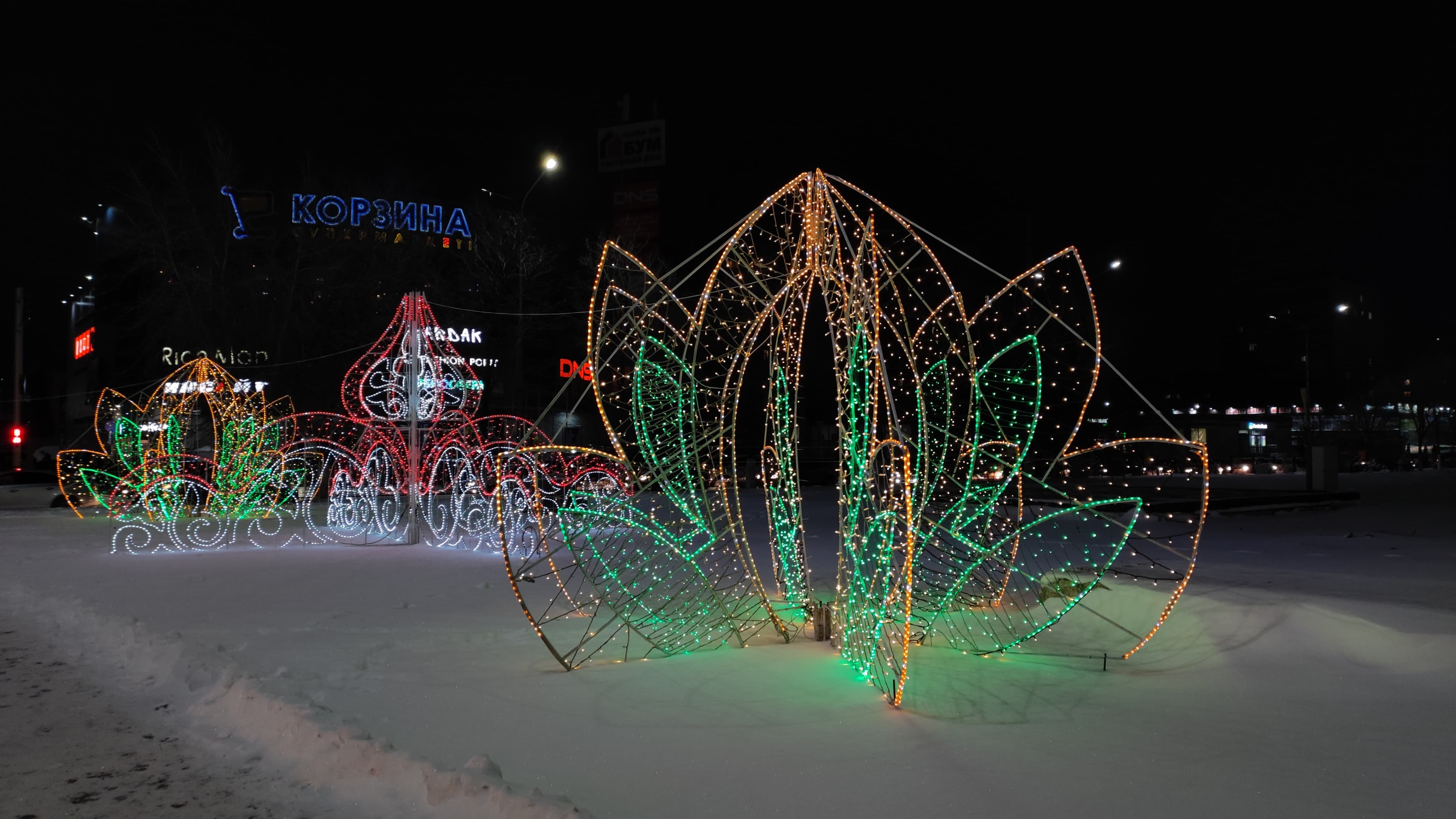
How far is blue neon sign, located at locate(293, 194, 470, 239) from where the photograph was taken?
109ft

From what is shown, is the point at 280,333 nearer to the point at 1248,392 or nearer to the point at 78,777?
the point at 78,777

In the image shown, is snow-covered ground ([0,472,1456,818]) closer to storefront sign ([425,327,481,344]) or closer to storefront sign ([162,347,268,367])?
storefront sign ([162,347,268,367])

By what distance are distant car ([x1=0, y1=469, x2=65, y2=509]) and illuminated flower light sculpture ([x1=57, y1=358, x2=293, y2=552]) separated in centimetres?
197

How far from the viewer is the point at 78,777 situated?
175 inches

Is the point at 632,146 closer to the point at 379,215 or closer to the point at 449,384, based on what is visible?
the point at 449,384

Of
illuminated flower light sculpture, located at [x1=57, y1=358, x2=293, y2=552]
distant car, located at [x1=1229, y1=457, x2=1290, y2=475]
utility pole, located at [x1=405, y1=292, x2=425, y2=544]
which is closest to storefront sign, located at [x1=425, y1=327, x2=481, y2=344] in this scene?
illuminated flower light sculpture, located at [x1=57, y1=358, x2=293, y2=552]

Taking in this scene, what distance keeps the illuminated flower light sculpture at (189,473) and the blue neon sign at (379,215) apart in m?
13.5

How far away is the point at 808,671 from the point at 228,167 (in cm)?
2709

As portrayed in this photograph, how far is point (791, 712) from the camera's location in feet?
16.1

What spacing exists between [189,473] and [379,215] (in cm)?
1787

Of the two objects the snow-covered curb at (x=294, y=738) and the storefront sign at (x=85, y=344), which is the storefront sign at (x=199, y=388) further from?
the storefront sign at (x=85, y=344)

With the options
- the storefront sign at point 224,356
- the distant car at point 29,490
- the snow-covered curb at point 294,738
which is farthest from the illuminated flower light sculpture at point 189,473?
the snow-covered curb at point 294,738

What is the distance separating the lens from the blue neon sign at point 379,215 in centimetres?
3312

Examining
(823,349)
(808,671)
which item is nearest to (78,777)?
(808,671)
